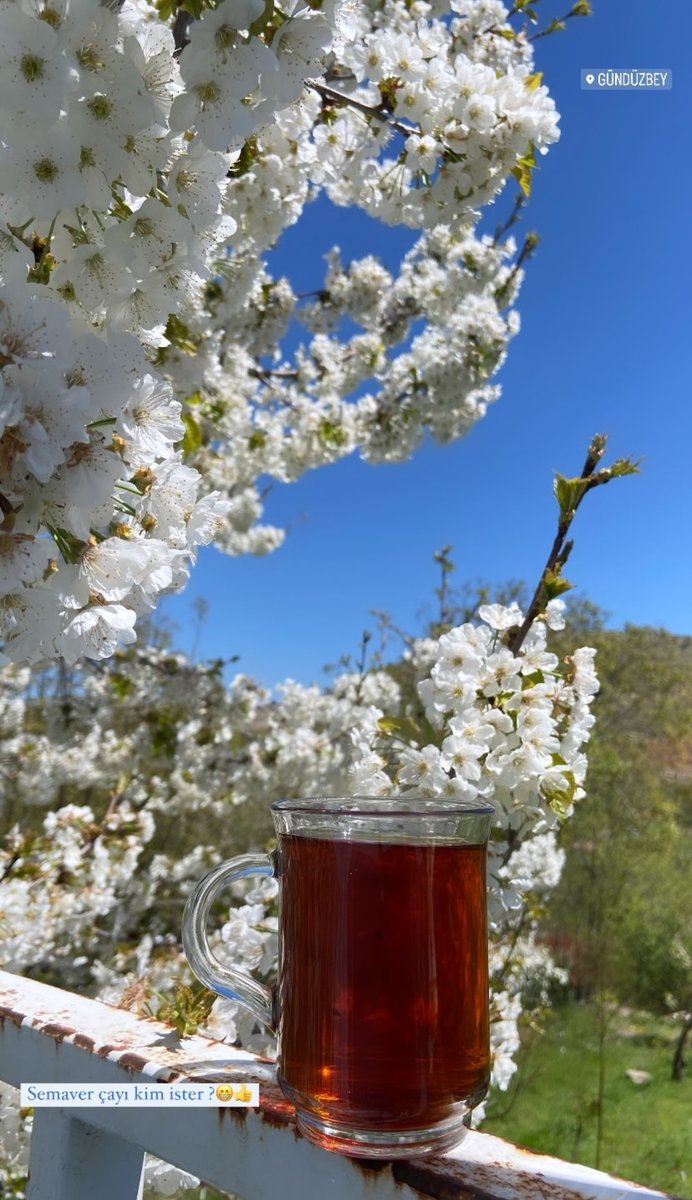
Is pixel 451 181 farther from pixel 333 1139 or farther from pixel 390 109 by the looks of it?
pixel 333 1139

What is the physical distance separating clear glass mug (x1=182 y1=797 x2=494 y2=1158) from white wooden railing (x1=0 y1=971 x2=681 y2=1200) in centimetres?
2

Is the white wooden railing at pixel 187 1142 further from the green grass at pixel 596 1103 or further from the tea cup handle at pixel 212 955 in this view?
the green grass at pixel 596 1103

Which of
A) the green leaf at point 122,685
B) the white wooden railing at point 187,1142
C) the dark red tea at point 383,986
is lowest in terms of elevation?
the white wooden railing at point 187,1142

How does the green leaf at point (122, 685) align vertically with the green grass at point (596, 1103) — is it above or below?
above

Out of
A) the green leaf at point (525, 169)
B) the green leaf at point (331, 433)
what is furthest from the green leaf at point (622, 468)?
the green leaf at point (331, 433)

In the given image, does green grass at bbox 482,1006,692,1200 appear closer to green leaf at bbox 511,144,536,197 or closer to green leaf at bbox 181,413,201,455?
green leaf at bbox 181,413,201,455

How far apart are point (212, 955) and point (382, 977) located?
20 cm

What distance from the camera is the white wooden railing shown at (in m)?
0.52

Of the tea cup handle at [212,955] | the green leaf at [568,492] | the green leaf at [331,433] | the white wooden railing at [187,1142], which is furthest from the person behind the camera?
the green leaf at [331,433]

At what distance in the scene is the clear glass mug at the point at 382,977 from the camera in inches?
22.2

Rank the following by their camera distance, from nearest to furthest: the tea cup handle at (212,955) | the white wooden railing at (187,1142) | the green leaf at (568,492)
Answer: the white wooden railing at (187,1142) → the tea cup handle at (212,955) → the green leaf at (568,492)

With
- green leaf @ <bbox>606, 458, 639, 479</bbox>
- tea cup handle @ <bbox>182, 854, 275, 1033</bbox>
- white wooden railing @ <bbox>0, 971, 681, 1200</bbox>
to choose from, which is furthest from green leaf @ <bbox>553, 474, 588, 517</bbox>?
white wooden railing @ <bbox>0, 971, 681, 1200</bbox>

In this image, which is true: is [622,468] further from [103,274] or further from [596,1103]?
[596,1103]

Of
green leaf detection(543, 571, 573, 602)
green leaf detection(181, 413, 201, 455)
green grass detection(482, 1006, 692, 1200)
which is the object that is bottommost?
green grass detection(482, 1006, 692, 1200)
